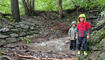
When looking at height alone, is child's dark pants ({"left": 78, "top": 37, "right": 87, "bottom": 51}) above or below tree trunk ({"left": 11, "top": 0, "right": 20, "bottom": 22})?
below

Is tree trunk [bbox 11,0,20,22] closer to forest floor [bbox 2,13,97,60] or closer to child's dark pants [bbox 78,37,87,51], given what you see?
forest floor [bbox 2,13,97,60]

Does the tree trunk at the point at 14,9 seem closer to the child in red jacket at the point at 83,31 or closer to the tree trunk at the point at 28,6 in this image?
the tree trunk at the point at 28,6

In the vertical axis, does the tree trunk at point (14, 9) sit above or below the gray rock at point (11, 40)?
above

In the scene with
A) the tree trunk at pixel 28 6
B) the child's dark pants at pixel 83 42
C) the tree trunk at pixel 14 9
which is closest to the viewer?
the child's dark pants at pixel 83 42

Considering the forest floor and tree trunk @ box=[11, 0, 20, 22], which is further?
tree trunk @ box=[11, 0, 20, 22]

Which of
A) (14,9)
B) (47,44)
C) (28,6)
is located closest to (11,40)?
(47,44)

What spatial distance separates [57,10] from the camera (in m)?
13.2

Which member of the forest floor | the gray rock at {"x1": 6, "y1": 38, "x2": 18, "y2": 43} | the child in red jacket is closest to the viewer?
the child in red jacket

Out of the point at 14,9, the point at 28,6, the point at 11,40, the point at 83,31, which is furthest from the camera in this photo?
the point at 28,6

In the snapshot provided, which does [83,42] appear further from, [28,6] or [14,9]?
[28,6]

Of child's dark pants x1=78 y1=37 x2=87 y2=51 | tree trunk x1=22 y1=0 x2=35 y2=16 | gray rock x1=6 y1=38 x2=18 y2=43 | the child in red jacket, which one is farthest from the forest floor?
tree trunk x1=22 y1=0 x2=35 y2=16

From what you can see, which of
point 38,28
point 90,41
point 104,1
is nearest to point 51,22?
point 38,28

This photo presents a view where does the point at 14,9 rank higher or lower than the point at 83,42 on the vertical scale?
higher

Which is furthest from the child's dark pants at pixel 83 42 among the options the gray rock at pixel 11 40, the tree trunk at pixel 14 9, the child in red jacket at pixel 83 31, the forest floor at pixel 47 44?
the tree trunk at pixel 14 9
